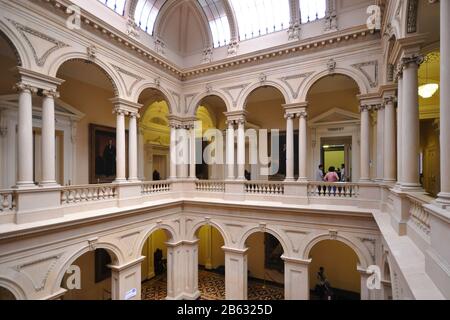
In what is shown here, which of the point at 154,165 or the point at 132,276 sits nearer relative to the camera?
the point at 132,276

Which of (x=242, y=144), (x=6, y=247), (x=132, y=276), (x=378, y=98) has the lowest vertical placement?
(x=132, y=276)

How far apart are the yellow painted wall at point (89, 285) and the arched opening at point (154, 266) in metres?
1.81

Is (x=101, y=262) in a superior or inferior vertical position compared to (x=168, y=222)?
inferior

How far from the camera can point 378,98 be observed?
7676mm

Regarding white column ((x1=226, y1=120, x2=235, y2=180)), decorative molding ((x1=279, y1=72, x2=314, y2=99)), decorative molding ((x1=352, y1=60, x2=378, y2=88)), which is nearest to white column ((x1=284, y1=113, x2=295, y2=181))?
decorative molding ((x1=279, y1=72, x2=314, y2=99))

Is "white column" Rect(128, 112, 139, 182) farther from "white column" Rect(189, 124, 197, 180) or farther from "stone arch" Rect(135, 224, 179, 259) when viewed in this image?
"white column" Rect(189, 124, 197, 180)

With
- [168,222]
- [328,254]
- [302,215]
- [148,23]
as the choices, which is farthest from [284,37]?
[328,254]

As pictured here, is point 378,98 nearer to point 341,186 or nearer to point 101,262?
point 341,186

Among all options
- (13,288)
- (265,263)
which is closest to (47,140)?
(13,288)

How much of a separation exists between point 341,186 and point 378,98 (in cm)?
301

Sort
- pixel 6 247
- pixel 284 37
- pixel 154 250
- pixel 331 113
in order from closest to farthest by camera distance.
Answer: pixel 6 247 → pixel 284 37 → pixel 331 113 → pixel 154 250

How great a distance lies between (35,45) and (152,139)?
24.7 feet

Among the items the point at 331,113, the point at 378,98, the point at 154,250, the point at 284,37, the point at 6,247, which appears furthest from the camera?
the point at 154,250

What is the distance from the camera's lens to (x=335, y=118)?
11258 millimetres
